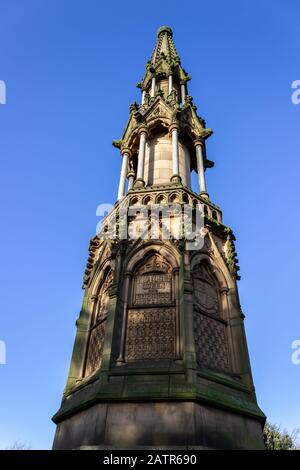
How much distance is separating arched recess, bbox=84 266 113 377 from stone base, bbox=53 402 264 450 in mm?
1565

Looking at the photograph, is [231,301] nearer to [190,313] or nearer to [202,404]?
[190,313]

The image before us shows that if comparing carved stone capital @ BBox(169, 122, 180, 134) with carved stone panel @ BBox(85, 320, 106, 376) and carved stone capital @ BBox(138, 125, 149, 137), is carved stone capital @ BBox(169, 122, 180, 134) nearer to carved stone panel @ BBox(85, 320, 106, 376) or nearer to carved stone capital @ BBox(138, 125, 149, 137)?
carved stone capital @ BBox(138, 125, 149, 137)

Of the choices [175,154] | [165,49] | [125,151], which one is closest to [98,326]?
[175,154]

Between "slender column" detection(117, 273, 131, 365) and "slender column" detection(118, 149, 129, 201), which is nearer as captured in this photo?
"slender column" detection(117, 273, 131, 365)

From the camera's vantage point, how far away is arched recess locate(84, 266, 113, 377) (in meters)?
9.34

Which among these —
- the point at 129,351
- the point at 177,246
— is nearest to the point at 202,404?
the point at 129,351

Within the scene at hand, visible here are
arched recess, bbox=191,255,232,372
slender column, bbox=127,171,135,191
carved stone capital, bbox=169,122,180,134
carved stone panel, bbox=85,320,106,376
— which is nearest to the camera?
arched recess, bbox=191,255,232,372

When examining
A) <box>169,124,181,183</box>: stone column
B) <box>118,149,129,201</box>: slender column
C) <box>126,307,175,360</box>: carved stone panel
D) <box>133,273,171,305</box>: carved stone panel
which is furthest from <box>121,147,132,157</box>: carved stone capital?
<box>126,307,175,360</box>: carved stone panel

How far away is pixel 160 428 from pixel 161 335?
213cm

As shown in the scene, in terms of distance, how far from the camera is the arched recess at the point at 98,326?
9.34m

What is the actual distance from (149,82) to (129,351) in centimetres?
1432

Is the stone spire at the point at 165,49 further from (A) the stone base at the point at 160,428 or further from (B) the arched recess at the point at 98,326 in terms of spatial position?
(A) the stone base at the point at 160,428

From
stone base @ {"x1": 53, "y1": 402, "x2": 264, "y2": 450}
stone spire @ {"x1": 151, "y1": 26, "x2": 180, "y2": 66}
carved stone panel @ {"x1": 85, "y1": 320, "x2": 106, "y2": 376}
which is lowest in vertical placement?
stone base @ {"x1": 53, "y1": 402, "x2": 264, "y2": 450}
